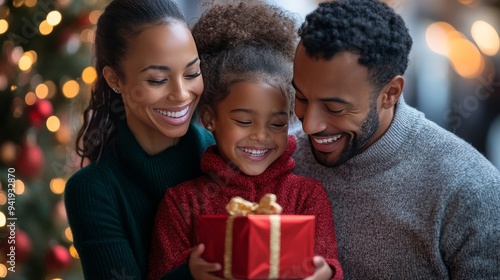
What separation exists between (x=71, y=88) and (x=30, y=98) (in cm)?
13

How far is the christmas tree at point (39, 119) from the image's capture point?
2.29 metres

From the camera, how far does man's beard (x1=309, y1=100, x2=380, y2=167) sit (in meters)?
1.67

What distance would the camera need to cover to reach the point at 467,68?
2.91 metres

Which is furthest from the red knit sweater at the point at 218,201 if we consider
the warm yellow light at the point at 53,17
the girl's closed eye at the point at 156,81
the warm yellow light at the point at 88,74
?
the warm yellow light at the point at 53,17

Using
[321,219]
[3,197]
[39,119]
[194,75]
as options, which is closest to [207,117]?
[194,75]

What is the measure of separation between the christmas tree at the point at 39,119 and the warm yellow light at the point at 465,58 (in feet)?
4.82

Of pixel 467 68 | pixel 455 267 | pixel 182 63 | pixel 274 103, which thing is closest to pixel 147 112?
pixel 182 63

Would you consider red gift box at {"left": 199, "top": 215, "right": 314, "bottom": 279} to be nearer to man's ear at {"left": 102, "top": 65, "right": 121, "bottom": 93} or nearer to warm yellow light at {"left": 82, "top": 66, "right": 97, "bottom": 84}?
man's ear at {"left": 102, "top": 65, "right": 121, "bottom": 93}

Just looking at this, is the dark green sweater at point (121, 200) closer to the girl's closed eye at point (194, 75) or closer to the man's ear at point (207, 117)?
the man's ear at point (207, 117)

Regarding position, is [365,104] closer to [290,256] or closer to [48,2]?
[290,256]

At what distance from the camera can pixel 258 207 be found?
1.43 metres

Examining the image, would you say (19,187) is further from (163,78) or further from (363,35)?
(363,35)

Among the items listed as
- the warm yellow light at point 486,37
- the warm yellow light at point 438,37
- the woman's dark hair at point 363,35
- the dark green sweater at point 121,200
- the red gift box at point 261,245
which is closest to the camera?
the red gift box at point 261,245

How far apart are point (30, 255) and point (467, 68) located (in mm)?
1842
